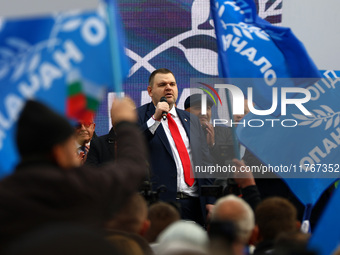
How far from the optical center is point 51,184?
9.18ft

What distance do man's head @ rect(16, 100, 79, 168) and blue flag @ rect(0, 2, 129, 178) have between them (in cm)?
46

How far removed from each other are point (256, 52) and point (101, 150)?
1.63 meters

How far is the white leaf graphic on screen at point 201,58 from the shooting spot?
915cm

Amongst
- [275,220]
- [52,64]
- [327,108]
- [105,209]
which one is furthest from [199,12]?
[105,209]

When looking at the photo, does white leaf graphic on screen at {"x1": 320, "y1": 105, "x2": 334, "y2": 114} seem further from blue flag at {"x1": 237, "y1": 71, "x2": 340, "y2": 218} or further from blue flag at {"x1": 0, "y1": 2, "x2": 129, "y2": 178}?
blue flag at {"x1": 0, "y1": 2, "x2": 129, "y2": 178}

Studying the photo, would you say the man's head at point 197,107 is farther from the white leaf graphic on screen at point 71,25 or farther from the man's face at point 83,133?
the white leaf graphic on screen at point 71,25

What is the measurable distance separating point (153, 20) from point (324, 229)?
6.30 metres

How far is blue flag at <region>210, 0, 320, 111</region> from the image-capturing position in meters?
6.34

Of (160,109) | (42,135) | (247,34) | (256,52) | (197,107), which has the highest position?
(247,34)

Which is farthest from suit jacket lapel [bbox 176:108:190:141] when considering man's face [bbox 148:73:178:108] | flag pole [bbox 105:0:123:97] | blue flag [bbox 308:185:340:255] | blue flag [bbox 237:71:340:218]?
blue flag [bbox 308:185:340:255]

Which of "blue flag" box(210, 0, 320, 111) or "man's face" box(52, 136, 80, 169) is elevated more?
"blue flag" box(210, 0, 320, 111)

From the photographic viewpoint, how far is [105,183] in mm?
2924

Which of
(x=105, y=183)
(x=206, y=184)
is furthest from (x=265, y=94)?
(x=105, y=183)

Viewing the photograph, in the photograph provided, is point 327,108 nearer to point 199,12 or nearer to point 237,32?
point 237,32
